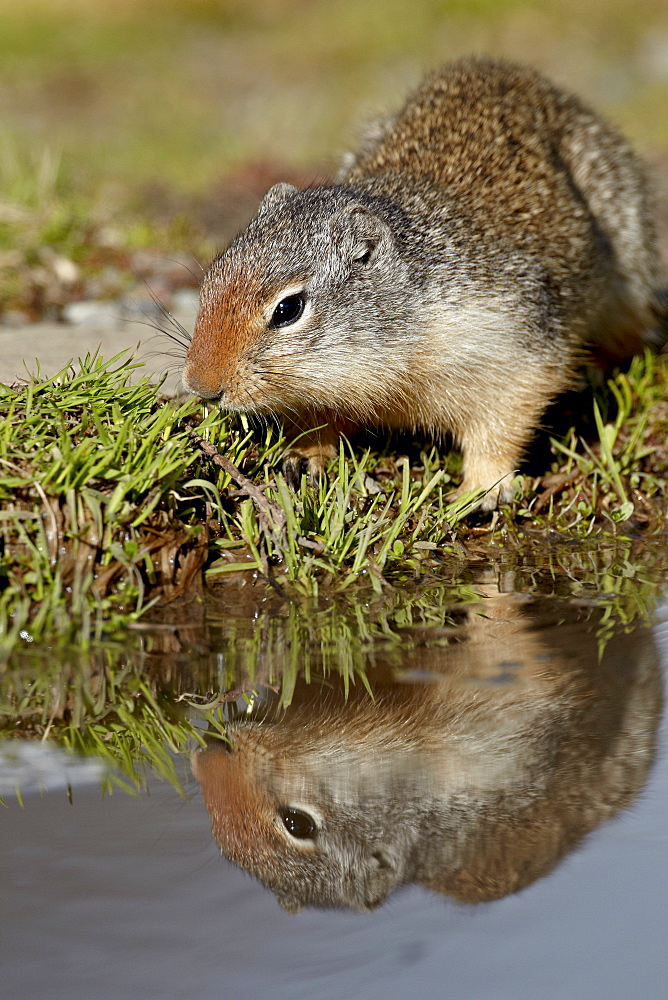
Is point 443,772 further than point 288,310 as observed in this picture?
No

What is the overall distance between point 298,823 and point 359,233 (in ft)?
10.1

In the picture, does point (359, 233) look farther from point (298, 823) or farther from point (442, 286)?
point (298, 823)

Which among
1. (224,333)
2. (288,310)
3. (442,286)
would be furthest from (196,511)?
(442,286)

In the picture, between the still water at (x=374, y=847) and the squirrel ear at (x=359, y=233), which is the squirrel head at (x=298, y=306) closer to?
the squirrel ear at (x=359, y=233)

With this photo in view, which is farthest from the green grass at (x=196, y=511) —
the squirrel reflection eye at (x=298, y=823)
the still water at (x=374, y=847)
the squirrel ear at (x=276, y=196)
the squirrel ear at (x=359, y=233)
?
the squirrel reflection eye at (x=298, y=823)

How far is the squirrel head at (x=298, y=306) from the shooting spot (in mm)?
4578

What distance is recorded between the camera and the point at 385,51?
2825 centimetres

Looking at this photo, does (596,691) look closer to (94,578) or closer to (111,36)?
(94,578)

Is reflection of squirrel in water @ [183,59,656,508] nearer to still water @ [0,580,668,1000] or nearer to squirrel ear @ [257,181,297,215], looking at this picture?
squirrel ear @ [257,181,297,215]

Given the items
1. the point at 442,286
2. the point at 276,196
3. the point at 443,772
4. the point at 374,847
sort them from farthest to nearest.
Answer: the point at 276,196 < the point at 442,286 < the point at 443,772 < the point at 374,847

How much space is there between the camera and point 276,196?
17.6ft

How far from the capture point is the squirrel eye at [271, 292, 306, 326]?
4.75 metres

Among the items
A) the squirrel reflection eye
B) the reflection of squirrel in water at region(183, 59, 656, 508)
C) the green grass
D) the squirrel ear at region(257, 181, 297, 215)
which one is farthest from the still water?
the squirrel ear at region(257, 181, 297, 215)

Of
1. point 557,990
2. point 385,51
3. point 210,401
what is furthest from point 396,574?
point 385,51
